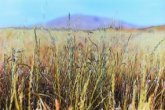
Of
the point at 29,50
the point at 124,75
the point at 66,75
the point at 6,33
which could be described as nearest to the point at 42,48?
the point at 29,50

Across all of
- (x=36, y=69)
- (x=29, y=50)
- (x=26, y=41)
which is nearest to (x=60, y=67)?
(x=36, y=69)

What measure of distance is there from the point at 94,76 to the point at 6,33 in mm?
3474

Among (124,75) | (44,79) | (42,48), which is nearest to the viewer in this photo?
(44,79)

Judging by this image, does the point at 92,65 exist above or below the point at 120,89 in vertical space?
above

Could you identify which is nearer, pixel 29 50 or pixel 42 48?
pixel 29 50

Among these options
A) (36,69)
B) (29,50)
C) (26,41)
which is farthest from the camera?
(26,41)

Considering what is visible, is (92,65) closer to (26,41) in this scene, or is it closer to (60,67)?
(60,67)

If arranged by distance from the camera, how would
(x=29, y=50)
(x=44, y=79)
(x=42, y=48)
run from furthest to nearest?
(x=42, y=48) → (x=29, y=50) → (x=44, y=79)

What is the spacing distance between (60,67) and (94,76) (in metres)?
0.28

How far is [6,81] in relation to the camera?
2.98 meters

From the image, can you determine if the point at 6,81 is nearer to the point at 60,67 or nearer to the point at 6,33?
the point at 60,67

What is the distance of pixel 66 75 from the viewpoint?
297 centimetres

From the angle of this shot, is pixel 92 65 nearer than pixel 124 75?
Yes

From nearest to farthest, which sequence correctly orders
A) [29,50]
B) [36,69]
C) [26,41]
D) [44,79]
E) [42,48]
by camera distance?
[36,69]
[44,79]
[29,50]
[42,48]
[26,41]
